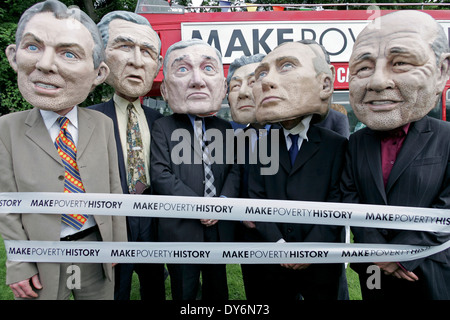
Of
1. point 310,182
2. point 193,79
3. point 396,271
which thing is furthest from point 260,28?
point 396,271

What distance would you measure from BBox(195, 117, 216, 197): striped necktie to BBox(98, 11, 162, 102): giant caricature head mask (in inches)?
19.2

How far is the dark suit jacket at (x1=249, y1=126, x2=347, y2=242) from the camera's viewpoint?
77.6 inches

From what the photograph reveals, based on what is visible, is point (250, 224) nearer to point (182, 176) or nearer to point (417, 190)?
point (182, 176)

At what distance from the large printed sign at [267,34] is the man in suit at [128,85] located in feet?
8.43

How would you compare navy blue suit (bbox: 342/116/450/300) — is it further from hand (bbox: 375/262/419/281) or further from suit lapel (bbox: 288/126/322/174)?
suit lapel (bbox: 288/126/322/174)

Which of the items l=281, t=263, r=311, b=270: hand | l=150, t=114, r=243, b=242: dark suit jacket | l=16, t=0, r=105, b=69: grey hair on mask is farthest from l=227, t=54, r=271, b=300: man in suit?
l=16, t=0, r=105, b=69: grey hair on mask

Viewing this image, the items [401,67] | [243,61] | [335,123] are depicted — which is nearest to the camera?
[401,67]

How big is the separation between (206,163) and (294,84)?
80cm

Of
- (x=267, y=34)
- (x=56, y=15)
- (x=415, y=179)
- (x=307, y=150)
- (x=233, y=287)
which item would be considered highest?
(x=267, y=34)

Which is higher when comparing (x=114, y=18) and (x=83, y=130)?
(x=114, y=18)

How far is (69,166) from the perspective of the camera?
183 centimetres

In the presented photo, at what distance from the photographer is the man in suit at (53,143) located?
5.67 ft

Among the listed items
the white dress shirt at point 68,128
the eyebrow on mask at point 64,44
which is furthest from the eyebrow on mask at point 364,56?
the white dress shirt at point 68,128
